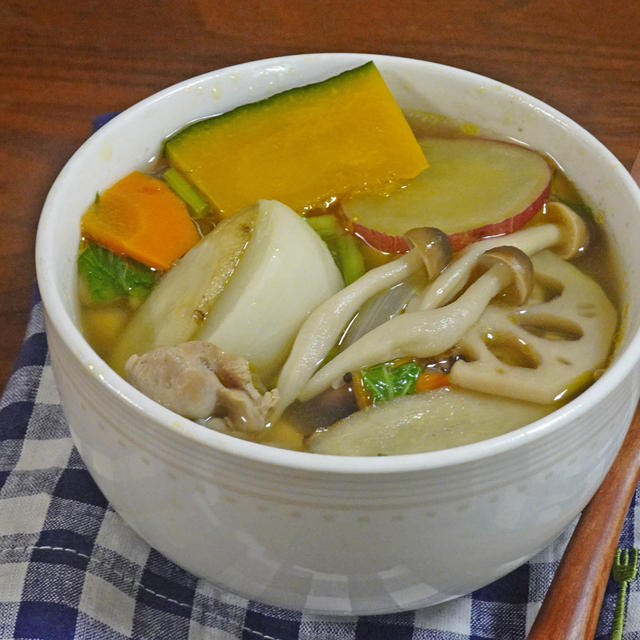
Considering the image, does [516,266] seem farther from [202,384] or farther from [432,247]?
[202,384]

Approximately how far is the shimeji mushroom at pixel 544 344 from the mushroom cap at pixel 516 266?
0.7 inches

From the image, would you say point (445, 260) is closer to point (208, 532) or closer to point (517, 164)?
point (517, 164)

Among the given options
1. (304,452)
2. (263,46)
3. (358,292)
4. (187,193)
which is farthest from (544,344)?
(263,46)

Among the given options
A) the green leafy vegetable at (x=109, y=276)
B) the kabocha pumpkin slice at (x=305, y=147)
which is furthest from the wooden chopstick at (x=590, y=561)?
the green leafy vegetable at (x=109, y=276)

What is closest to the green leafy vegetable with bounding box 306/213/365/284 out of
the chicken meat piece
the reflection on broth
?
the reflection on broth

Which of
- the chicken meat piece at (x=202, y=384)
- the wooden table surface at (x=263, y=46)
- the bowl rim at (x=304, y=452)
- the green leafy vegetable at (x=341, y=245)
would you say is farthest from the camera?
the wooden table surface at (x=263, y=46)

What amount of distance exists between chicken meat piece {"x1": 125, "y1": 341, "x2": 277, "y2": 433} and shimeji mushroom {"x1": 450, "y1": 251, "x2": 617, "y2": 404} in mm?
208

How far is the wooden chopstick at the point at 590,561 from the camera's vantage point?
0.98 metres

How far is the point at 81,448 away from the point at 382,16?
1475mm

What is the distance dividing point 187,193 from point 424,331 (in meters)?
0.38

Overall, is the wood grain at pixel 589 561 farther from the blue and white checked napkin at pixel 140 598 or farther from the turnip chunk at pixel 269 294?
the turnip chunk at pixel 269 294

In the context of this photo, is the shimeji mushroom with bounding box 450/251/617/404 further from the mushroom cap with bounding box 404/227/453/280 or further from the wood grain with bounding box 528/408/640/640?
the wood grain with bounding box 528/408/640/640

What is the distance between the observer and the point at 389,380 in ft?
3.17

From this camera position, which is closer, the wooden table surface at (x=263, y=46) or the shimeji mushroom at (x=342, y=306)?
the shimeji mushroom at (x=342, y=306)
